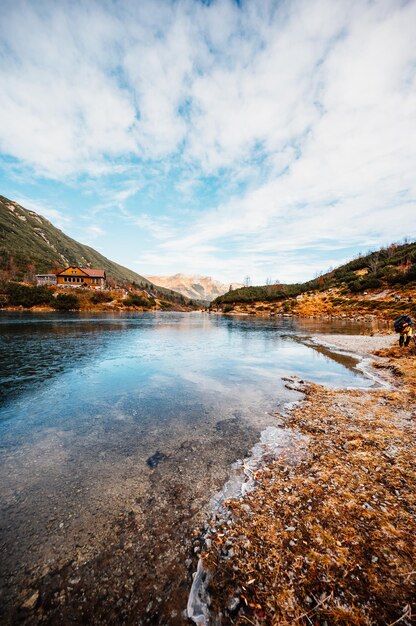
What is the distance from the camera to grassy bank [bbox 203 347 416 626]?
3.20m

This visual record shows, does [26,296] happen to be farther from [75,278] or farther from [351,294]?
[351,294]

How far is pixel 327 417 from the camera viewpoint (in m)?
8.95

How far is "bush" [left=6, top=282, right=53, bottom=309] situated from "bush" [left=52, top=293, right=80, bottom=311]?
201cm

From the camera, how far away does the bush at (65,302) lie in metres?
78.4

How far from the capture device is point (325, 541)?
→ 4105 millimetres

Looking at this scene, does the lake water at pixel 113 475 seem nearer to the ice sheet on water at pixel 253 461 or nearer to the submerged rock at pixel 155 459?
the submerged rock at pixel 155 459

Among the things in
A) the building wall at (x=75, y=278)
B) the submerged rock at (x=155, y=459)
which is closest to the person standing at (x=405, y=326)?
the submerged rock at (x=155, y=459)

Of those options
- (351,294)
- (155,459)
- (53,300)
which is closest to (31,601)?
(155,459)

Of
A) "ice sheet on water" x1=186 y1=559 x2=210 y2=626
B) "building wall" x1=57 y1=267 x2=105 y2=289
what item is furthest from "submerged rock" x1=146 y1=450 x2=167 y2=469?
"building wall" x1=57 y1=267 x2=105 y2=289

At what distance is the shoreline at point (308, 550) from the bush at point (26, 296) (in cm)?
8761

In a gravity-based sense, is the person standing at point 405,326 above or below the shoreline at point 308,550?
above

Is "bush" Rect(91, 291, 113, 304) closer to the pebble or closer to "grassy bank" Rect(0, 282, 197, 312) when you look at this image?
"grassy bank" Rect(0, 282, 197, 312)

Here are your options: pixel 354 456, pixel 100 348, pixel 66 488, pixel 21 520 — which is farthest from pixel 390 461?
pixel 100 348

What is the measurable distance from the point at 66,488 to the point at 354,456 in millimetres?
7137
